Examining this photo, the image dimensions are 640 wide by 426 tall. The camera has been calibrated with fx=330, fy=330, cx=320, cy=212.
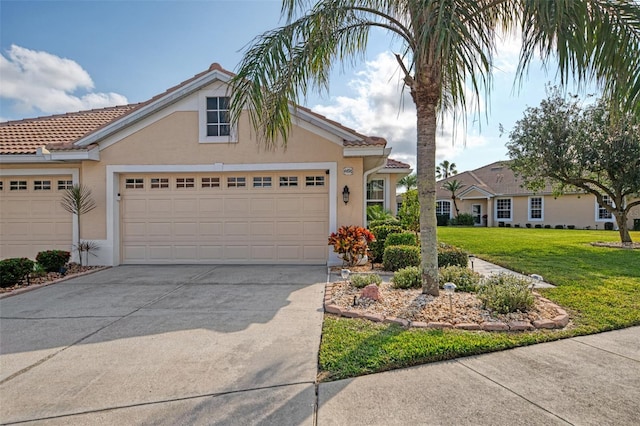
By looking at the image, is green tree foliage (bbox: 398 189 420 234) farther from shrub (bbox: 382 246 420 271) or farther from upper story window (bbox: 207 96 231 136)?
upper story window (bbox: 207 96 231 136)

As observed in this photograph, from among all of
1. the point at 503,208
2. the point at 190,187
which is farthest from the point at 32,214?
the point at 503,208

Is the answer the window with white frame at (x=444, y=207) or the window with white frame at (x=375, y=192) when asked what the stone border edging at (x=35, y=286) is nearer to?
the window with white frame at (x=375, y=192)

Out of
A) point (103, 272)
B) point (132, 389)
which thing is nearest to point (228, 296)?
point (132, 389)

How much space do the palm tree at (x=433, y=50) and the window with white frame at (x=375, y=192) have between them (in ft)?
37.0

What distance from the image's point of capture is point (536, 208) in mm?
28500

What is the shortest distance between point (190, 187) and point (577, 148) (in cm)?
1559

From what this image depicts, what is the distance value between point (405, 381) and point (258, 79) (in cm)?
492

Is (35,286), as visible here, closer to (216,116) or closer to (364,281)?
(216,116)

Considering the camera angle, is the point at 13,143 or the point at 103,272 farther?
the point at 13,143

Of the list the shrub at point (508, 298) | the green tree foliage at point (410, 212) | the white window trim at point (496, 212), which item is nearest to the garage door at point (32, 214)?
the green tree foliage at point (410, 212)

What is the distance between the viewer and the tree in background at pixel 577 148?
13672mm

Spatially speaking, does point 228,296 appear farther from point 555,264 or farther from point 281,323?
point 555,264

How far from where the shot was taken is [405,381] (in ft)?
10.4

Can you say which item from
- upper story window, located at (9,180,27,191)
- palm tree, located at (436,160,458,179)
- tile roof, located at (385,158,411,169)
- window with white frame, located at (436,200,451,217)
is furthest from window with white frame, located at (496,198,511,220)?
upper story window, located at (9,180,27,191)
